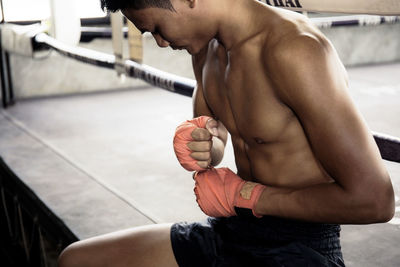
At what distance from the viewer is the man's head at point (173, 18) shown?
1.08 metres

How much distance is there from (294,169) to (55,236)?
47.3 inches

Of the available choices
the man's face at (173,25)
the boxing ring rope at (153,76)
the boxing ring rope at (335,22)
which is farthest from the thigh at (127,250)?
the boxing ring rope at (335,22)

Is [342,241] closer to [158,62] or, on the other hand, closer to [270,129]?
[270,129]

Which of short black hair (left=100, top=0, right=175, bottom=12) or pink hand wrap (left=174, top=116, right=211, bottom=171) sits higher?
short black hair (left=100, top=0, right=175, bottom=12)

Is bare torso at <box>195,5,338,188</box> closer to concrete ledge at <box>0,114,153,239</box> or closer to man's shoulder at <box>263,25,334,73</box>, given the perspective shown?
man's shoulder at <box>263,25,334,73</box>

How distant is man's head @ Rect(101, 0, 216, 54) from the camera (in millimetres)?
1076

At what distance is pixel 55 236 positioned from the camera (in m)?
1.97

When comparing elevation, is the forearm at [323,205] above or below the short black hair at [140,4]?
below

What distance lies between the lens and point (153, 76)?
2334 millimetres

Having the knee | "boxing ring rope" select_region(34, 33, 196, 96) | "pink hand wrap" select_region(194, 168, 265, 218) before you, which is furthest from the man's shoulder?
"boxing ring rope" select_region(34, 33, 196, 96)

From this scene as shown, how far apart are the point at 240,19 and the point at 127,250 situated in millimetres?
600

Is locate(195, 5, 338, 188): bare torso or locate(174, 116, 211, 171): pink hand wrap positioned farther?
locate(174, 116, 211, 171): pink hand wrap

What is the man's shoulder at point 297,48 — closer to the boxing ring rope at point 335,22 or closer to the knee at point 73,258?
the knee at point 73,258

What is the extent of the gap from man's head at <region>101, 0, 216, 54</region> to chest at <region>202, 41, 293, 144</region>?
9 cm
